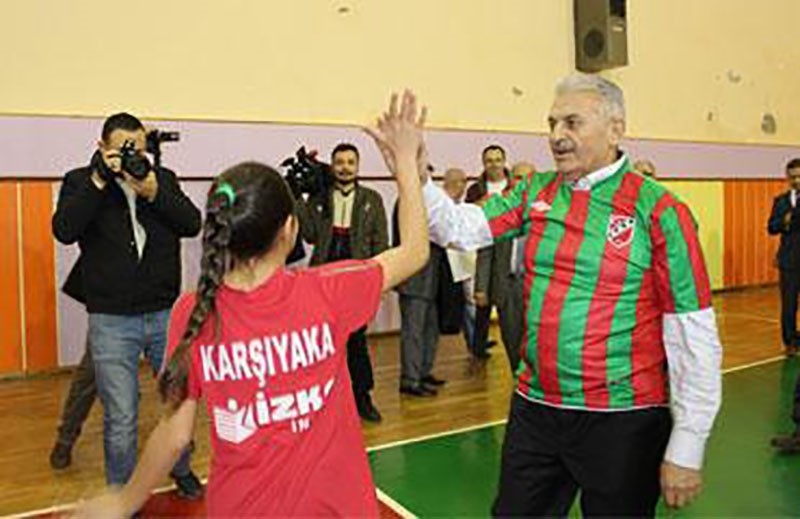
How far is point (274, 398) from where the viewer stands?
141 cm

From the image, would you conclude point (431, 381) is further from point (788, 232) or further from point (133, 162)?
point (788, 232)

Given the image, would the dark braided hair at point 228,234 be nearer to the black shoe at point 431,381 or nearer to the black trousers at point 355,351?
the black trousers at point 355,351

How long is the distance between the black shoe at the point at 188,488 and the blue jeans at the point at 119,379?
346mm

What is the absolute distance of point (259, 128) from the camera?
649cm

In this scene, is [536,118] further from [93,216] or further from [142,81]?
[93,216]

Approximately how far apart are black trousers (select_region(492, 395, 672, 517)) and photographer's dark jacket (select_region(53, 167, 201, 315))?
1663 mm

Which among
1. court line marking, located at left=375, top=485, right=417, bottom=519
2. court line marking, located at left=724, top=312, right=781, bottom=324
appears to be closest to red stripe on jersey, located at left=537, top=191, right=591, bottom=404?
court line marking, located at left=375, top=485, right=417, bottom=519

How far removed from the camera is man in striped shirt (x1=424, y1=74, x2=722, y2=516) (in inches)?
74.2

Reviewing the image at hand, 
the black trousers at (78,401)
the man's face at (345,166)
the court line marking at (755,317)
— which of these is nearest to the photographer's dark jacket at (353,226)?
the man's face at (345,166)

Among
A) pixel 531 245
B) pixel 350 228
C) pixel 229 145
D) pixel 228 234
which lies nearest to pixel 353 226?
pixel 350 228

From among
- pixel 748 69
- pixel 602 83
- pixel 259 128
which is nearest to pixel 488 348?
pixel 259 128

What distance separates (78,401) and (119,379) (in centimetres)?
98

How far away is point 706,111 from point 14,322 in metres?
7.95

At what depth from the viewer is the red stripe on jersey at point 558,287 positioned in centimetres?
200
